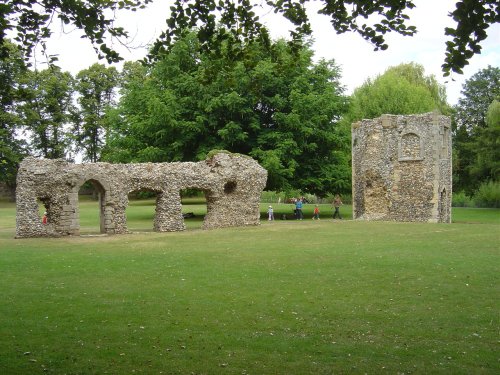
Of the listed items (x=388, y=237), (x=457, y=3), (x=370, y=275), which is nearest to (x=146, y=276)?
(x=370, y=275)

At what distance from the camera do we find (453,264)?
14.6m

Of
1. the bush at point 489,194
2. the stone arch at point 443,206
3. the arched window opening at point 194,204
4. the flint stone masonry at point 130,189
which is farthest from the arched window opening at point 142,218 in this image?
the bush at point 489,194

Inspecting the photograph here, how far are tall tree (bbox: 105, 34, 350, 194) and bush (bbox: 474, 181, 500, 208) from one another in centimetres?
1492

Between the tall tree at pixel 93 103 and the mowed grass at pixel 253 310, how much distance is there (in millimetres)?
42894

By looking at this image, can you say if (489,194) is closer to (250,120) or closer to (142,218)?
(250,120)

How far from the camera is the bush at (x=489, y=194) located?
147 ft

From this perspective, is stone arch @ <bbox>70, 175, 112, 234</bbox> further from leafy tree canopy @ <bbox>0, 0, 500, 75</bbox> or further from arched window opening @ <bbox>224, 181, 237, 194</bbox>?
leafy tree canopy @ <bbox>0, 0, 500, 75</bbox>

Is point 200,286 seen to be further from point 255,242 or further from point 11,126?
point 11,126

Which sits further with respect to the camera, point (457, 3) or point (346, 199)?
point (346, 199)

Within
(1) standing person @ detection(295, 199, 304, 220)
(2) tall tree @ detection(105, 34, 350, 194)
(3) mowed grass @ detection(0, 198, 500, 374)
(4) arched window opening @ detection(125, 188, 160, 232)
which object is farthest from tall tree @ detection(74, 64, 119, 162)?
(3) mowed grass @ detection(0, 198, 500, 374)

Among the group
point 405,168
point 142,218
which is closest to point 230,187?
point 405,168

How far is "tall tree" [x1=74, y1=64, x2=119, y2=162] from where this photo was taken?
59.5m

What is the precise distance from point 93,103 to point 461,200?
3840 cm

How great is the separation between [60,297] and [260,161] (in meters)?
23.8
